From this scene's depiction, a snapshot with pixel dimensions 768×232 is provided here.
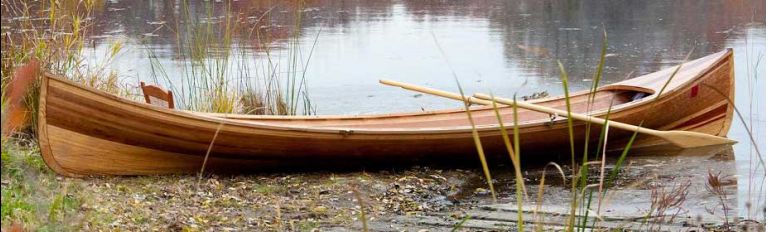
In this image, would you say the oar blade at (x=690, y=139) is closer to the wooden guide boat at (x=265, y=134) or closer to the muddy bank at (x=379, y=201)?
the muddy bank at (x=379, y=201)

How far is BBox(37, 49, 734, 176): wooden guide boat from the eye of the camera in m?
5.12

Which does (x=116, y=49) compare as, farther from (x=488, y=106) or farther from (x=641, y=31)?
(x=641, y=31)

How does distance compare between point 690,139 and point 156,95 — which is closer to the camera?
point 156,95

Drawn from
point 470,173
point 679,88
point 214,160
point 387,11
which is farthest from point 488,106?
point 387,11

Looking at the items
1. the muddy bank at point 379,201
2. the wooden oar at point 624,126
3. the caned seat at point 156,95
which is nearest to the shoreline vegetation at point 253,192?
the muddy bank at point 379,201

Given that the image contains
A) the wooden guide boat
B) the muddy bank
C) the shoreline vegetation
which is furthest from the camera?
the wooden guide boat

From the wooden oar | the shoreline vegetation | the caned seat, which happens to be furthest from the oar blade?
the caned seat

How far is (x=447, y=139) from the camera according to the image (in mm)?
5965

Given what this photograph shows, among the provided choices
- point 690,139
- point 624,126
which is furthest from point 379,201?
point 690,139

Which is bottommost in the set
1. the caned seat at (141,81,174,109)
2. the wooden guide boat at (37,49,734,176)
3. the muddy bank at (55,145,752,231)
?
the muddy bank at (55,145,752,231)

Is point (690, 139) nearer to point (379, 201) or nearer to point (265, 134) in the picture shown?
point (379, 201)

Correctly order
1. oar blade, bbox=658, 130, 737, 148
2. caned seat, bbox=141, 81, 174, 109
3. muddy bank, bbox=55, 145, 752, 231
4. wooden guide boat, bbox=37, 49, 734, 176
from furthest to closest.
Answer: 1. oar blade, bbox=658, 130, 737, 148
2. caned seat, bbox=141, 81, 174, 109
3. wooden guide boat, bbox=37, 49, 734, 176
4. muddy bank, bbox=55, 145, 752, 231

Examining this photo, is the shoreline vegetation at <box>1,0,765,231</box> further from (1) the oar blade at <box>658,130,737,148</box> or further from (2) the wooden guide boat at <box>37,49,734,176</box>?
(1) the oar blade at <box>658,130,737,148</box>

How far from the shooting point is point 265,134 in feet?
18.2
